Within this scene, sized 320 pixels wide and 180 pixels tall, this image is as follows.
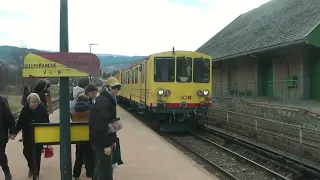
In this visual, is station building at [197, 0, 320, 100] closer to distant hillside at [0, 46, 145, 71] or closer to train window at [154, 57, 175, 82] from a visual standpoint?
train window at [154, 57, 175, 82]

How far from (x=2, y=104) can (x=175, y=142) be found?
27.2 feet

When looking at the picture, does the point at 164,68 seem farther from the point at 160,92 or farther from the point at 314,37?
the point at 314,37

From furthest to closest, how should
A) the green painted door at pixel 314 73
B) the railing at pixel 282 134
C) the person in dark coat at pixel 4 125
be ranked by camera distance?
the green painted door at pixel 314 73 → the railing at pixel 282 134 → the person in dark coat at pixel 4 125

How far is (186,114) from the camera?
49.0ft

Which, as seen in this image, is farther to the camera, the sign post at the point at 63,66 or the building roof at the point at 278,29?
the building roof at the point at 278,29

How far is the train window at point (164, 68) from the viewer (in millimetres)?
14555

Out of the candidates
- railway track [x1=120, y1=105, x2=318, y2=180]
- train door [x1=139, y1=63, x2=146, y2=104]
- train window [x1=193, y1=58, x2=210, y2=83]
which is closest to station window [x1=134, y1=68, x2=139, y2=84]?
train door [x1=139, y1=63, x2=146, y2=104]

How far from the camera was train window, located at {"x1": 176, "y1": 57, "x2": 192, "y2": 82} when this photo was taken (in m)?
14.7

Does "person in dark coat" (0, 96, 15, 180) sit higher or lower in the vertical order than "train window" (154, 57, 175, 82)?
lower

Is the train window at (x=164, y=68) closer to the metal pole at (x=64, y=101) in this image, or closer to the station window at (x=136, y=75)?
the station window at (x=136, y=75)

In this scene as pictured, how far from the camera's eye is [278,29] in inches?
751

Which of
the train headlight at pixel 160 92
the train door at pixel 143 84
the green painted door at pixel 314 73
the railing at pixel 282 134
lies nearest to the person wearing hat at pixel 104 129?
the railing at pixel 282 134

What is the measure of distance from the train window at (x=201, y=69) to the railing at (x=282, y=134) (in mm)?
2045

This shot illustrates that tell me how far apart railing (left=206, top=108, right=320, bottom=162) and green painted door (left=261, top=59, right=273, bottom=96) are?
6118mm
